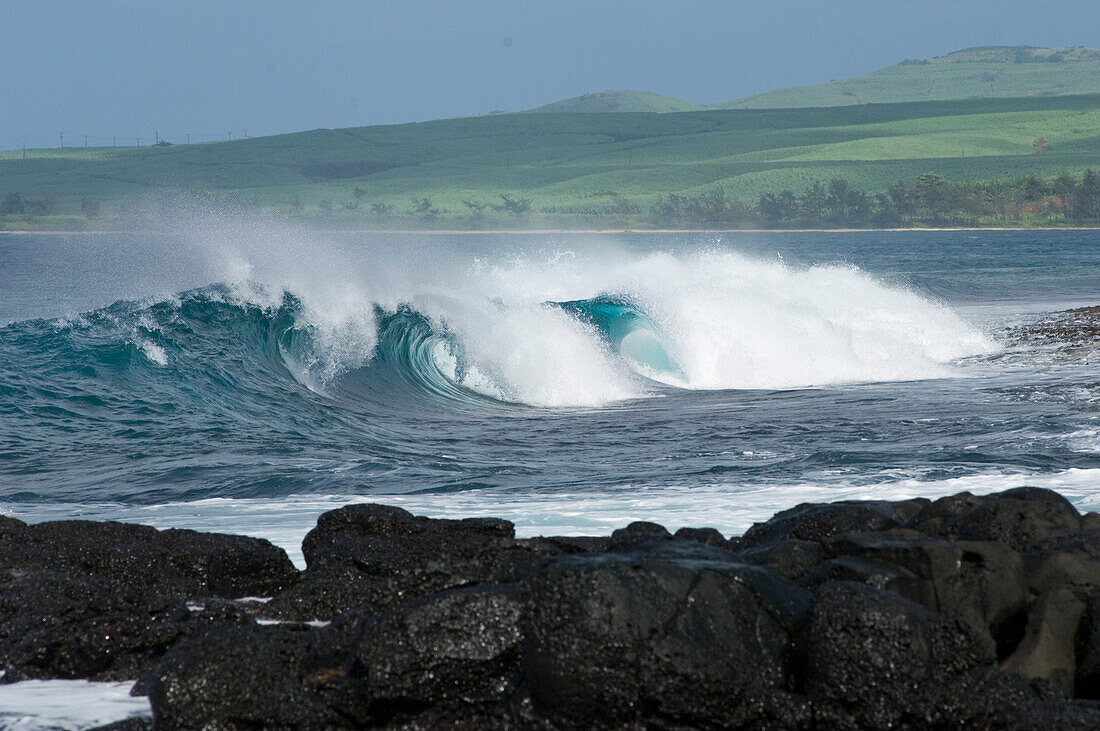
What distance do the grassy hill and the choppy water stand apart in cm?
10969

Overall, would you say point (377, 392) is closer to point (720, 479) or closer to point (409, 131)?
point (720, 479)

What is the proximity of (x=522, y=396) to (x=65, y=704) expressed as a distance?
1186 cm

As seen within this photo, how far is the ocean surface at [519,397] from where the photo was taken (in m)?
9.10

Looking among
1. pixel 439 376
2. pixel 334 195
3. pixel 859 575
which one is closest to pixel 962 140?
pixel 334 195

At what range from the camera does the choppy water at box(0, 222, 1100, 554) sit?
30.2ft

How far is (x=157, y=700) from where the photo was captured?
4.03m

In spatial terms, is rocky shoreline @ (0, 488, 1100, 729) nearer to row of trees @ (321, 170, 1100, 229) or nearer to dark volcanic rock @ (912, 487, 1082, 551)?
dark volcanic rock @ (912, 487, 1082, 551)

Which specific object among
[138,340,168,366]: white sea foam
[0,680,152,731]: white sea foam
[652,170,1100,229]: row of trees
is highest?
[652,170,1100,229]: row of trees

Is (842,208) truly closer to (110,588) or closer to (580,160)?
(580,160)

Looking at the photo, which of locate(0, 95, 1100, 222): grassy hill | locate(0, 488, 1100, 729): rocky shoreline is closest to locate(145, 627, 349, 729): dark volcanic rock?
locate(0, 488, 1100, 729): rocky shoreline

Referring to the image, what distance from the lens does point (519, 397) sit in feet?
53.2

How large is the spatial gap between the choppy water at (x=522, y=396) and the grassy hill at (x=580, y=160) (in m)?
110

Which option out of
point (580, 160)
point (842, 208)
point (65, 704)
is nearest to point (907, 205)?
point (842, 208)

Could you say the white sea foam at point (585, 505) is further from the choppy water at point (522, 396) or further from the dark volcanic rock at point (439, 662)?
the dark volcanic rock at point (439, 662)
